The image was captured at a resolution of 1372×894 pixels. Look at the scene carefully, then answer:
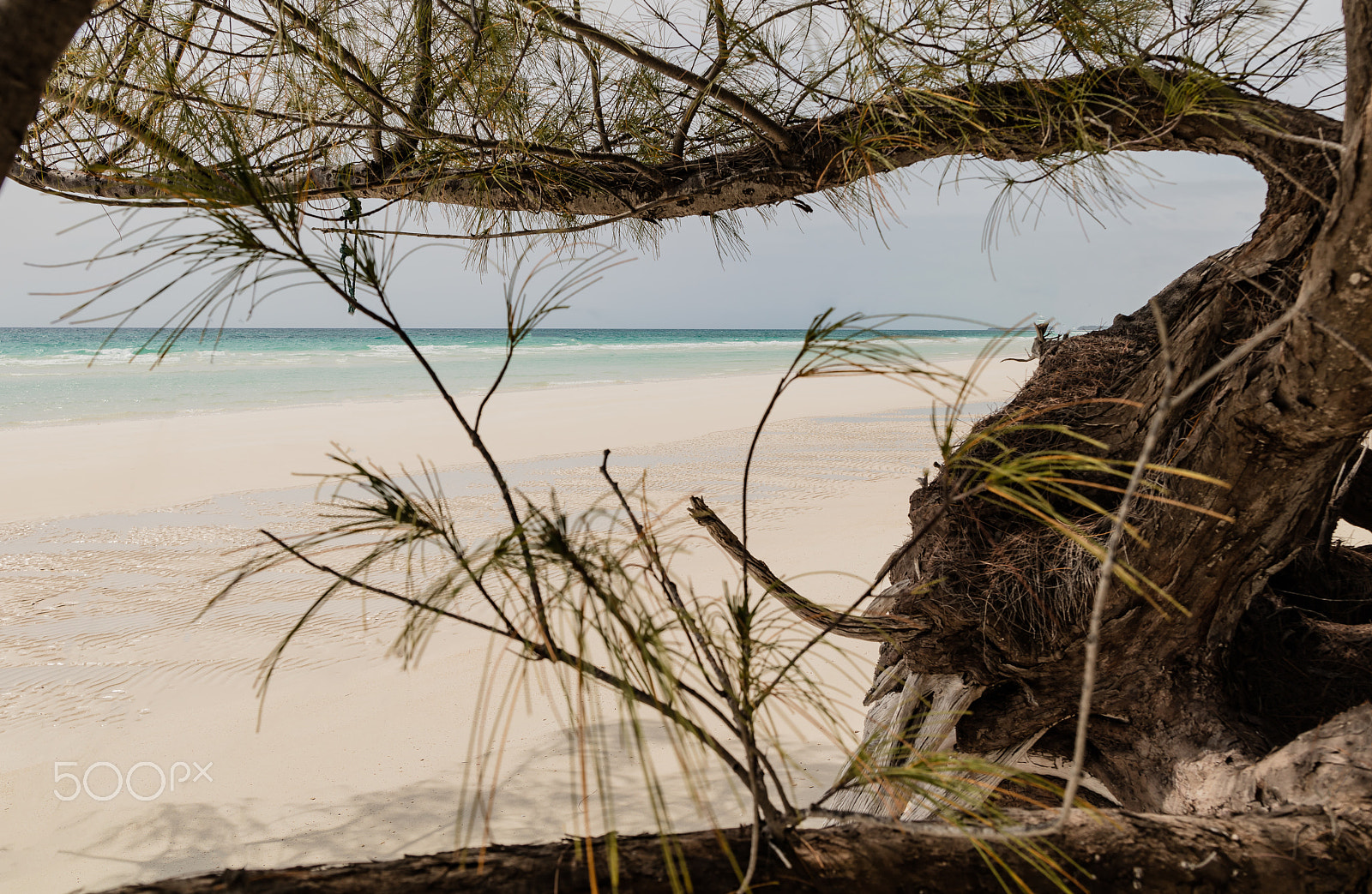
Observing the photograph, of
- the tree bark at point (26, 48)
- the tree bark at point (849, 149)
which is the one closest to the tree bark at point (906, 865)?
the tree bark at point (26, 48)

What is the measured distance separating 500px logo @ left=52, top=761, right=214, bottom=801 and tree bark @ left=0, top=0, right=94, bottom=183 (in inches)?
83.1

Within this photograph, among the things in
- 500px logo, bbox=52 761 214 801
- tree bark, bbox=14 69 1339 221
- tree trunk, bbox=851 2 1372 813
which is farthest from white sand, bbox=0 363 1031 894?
tree bark, bbox=14 69 1339 221

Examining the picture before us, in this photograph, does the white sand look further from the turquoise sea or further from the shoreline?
the turquoise sea

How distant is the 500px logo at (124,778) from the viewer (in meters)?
2.09

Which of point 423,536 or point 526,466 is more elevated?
point 423,536

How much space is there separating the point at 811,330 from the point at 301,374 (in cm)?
1448

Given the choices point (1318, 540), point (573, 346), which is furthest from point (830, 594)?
point (573, 346)

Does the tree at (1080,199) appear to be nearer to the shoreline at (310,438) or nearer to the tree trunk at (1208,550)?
the tree trunk at (1208,550)

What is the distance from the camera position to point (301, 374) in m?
13.6

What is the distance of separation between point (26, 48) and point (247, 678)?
2.69 metres

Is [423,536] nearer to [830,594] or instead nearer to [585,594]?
[585,594]

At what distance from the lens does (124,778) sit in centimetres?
217

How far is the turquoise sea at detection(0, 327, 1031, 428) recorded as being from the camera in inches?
389

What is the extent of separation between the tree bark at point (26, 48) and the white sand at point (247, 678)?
509 mm
